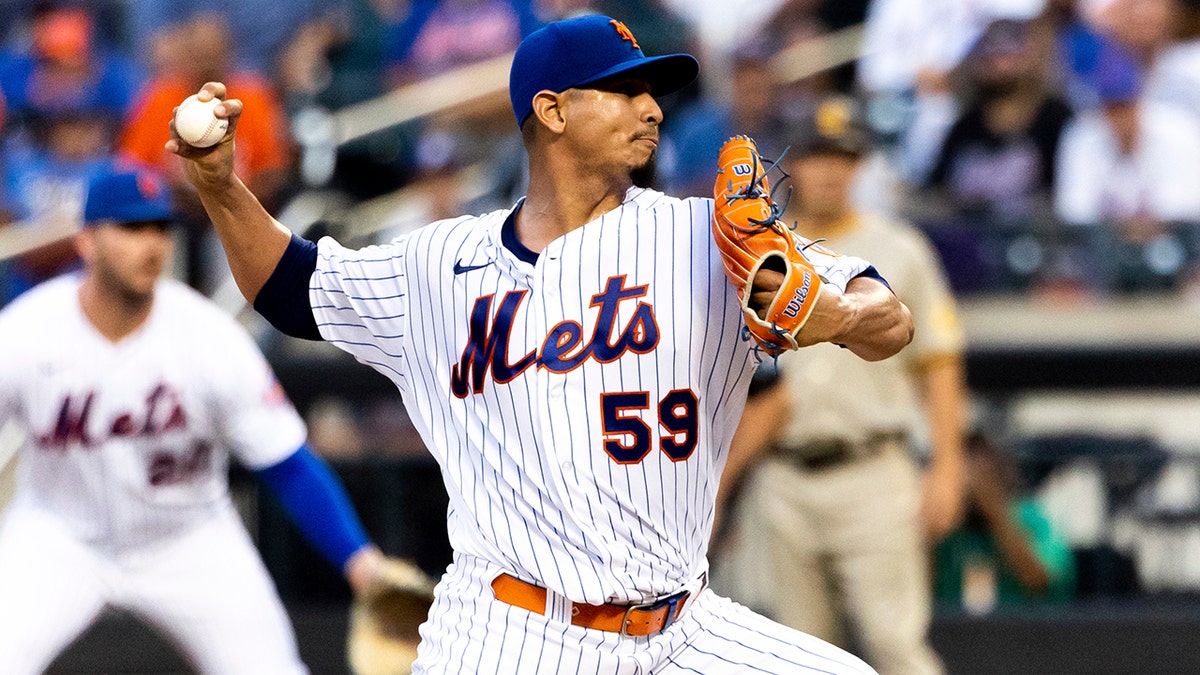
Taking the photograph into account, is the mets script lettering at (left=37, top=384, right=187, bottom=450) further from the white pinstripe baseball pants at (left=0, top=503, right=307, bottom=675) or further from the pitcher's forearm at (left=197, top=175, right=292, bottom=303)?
the pitcher's forearm at (left=197, top=175, right=292, bottom=303)

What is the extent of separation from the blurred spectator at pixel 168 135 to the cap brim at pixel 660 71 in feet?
16.6

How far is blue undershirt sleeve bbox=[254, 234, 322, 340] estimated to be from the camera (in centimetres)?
319

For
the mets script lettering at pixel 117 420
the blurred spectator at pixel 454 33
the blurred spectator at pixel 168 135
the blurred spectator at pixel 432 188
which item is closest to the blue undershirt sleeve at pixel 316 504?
the mets script lettering at pixel 117 420

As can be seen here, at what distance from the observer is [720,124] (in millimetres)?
7766

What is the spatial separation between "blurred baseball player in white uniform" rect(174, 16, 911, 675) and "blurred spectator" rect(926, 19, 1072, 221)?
4.49 meters

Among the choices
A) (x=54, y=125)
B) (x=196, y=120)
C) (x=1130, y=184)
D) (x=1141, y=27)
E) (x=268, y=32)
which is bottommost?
(x=1130, y=184)

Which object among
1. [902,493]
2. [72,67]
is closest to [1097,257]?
[902,493]

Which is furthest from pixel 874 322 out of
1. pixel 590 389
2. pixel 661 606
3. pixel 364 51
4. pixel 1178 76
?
pixel 364 51

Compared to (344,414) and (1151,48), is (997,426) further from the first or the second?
(344,414)

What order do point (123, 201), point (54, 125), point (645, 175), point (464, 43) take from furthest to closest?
point (464, 43) < point (54, 125) < point (123, 201) < point (645, 175)

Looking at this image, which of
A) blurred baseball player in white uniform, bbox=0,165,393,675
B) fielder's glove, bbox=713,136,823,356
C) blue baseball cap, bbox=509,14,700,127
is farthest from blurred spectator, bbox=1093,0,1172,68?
fielder's glove, bbox=713,136,823,356

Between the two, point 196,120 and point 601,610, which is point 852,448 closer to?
point 601,610

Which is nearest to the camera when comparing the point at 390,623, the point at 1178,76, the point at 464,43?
the point at 390,623

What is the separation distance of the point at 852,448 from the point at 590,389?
2.80 meters
